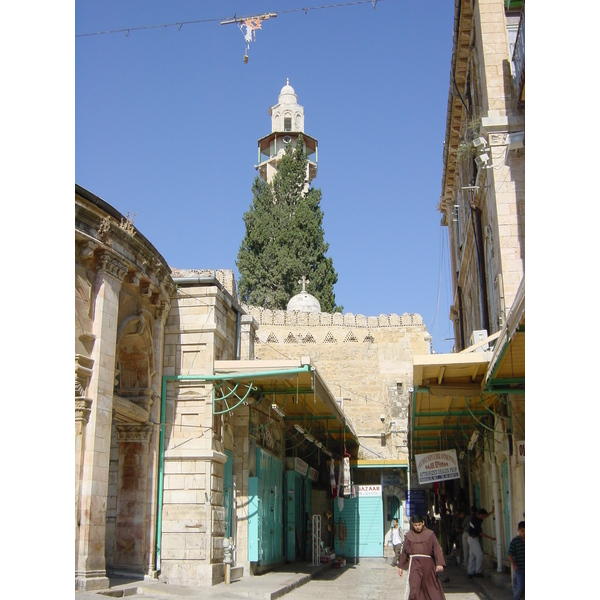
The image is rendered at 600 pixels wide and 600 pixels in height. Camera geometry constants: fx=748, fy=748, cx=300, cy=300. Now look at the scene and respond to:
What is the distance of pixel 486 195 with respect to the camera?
14.4 metres

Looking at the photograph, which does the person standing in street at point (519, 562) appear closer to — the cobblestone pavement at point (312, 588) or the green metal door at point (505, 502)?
the cobblestone pavement at point (312, 588)

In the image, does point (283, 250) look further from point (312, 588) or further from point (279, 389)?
point (312, 588)

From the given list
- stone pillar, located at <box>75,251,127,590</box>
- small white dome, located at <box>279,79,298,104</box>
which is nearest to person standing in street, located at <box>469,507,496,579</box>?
stone pillar, located at <box>75,251,127,590</box>

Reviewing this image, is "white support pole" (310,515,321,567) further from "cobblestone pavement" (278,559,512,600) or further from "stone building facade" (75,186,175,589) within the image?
"stone building facade" (75,186,175,589)

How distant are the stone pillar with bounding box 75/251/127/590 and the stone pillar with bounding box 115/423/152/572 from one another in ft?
6.50

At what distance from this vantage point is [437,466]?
54.1 ft

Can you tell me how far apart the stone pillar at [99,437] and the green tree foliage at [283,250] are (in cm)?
3587

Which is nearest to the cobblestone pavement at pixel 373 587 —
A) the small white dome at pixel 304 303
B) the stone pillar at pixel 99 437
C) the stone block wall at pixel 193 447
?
the stone block wall at pixel 193 447

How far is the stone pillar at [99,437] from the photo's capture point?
983 centimetres

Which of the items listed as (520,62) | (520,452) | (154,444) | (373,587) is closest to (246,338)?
(154,444)

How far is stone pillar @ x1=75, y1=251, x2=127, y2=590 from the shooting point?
983 cm

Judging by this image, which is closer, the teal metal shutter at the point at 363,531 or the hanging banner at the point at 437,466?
the hanging banner at the point at 437,466

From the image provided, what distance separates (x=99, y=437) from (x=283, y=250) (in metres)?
38.3
